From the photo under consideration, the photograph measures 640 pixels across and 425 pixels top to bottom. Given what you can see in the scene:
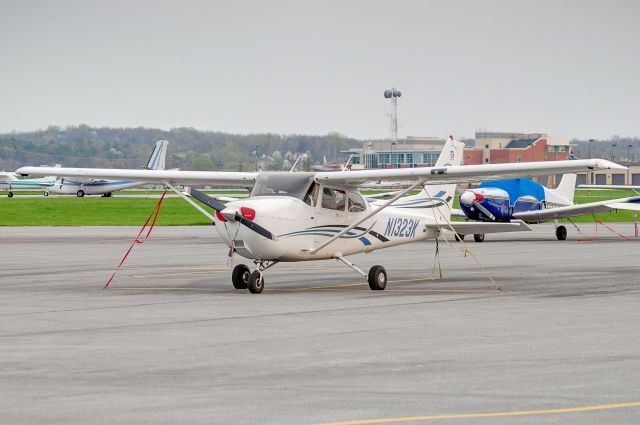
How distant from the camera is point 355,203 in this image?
20969 mm

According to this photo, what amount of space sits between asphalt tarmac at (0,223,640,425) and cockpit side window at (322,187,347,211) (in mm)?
1503

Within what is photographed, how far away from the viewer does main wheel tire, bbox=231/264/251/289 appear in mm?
19625

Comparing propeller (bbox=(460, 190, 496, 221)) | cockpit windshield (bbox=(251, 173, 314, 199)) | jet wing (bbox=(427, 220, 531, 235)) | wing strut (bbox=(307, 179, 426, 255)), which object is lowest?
propeller (bbox=(460, 190, 496, 221))

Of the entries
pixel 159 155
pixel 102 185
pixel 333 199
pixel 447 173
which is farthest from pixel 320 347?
pixel 102 185

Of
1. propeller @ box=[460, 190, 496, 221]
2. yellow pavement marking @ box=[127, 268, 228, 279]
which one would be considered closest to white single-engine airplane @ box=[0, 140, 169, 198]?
propeller @ box=[460, 190, 496, 221]

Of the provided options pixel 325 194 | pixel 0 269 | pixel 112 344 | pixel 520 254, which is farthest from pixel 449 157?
pixel 112 344

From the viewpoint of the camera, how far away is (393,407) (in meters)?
8.69

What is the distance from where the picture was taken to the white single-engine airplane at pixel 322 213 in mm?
18703

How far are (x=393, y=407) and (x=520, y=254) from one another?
21.8 m

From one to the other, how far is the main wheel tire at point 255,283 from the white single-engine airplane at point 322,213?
0.7 inches

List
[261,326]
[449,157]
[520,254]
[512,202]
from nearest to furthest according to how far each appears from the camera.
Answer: [261,326] → [449,157] → [520,254] → [512,202]

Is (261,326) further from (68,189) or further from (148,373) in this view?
(68,189)

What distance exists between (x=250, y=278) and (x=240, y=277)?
3.02 feet

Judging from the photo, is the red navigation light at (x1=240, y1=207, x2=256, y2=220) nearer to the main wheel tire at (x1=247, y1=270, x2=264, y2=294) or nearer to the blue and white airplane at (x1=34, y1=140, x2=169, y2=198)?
the main wheel tire at (x1=247, y1=270, x2=264, y2=294)
